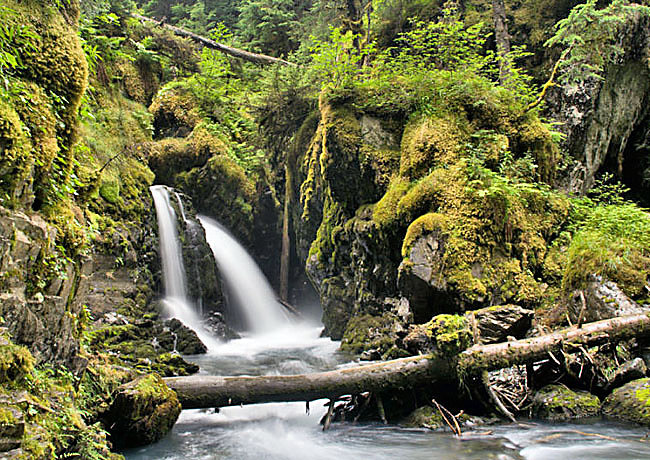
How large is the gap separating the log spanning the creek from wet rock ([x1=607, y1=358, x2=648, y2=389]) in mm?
349

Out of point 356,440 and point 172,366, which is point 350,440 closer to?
point 356,440

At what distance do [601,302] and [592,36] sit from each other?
8.14 metres

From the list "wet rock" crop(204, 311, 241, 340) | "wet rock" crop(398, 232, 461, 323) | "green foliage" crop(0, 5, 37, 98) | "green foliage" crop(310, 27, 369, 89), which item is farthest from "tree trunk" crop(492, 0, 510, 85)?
"green foliage" crop(0, 5, 37, 98)

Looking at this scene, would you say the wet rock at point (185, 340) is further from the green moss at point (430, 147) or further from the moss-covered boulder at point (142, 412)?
the green moss at point (430, 147)

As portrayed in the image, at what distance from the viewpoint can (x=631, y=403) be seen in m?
4.84

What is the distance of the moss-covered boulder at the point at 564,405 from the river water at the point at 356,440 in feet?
0.70

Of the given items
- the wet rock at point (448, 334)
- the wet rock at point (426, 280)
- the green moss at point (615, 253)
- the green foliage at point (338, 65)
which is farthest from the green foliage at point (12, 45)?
the green foliage at point (338, 65)

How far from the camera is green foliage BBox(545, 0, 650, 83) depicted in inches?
402

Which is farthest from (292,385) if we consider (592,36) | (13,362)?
(592,36)

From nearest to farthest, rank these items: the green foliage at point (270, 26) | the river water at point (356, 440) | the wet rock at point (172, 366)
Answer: the river water at point (356, 440), the wet rock at point (172, 366), the green foliage at point (270, 26)

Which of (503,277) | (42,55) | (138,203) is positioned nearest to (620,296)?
(503,277)

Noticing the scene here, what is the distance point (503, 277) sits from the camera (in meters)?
6.84

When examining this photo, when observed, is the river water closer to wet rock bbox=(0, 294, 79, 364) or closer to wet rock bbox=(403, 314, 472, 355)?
wet rock bbox=(403, 314, 472, 355)

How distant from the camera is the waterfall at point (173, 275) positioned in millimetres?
11469
